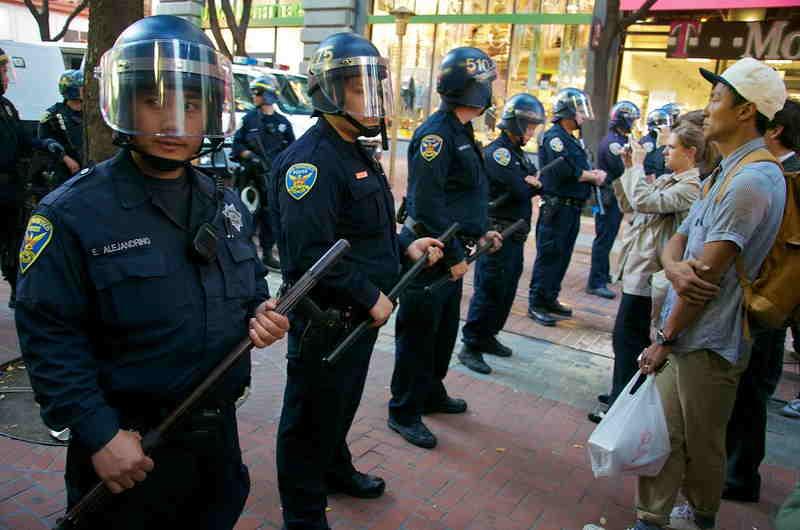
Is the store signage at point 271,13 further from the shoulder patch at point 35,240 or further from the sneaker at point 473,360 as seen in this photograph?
the shoulder patch at point 35,240

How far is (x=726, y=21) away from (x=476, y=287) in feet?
33.7

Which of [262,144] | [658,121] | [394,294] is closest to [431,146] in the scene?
[394,294]

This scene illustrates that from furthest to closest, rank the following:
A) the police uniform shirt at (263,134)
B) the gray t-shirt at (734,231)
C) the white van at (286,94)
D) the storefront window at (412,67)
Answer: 1. the storefront window at (412,67)
2. the white van at (286,94)
3. the police uniform shirt at (263,134)
4. the gray t-shirt at (734,231)

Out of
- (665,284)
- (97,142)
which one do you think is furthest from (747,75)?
(97,142)

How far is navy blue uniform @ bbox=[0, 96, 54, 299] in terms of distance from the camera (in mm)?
4930

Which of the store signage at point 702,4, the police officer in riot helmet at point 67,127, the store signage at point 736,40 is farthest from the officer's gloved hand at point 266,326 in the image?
the store signage at point 736,40

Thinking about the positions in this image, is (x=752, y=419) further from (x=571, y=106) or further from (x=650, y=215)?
(x=571, y=106)

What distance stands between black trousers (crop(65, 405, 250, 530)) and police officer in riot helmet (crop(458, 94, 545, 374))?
10.1 feet

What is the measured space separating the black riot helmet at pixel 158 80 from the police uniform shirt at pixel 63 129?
4.78 meters

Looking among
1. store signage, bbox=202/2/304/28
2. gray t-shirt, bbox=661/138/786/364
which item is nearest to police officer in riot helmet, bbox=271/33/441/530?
gray t-shirt, bbox=661/138/786/364

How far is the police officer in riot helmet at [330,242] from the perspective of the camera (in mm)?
2529

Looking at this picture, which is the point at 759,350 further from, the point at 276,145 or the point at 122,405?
the point at 276,145

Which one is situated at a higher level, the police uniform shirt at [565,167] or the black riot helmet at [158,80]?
the black riot helmet at [158,80]

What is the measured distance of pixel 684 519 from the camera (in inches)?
120
